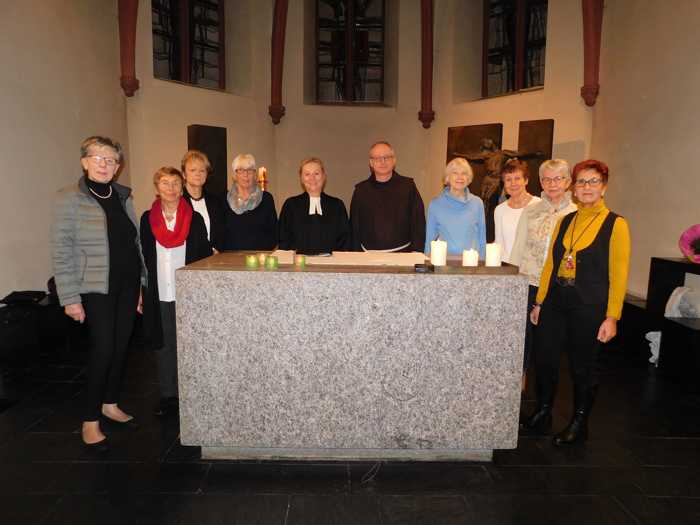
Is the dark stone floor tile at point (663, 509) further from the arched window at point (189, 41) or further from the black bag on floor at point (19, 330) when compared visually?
the arched window at point (189, 41)

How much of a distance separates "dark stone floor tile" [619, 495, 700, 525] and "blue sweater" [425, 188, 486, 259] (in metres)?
1.60

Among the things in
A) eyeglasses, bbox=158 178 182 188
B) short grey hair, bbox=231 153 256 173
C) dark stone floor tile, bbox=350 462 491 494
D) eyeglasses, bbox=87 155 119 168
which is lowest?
dark stone floor tile, bbox=350 462 491 494

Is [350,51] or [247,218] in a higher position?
[350,51]

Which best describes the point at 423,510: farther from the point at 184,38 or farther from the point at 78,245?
the point at 184,38

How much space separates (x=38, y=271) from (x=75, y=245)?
2.56 meters

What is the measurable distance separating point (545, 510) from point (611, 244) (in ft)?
4.52

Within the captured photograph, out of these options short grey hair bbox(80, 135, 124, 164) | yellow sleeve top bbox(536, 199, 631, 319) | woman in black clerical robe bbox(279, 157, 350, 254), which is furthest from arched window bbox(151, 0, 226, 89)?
yellow sleeve top bbox(536, 199, 631, 319)

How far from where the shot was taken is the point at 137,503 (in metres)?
2.40

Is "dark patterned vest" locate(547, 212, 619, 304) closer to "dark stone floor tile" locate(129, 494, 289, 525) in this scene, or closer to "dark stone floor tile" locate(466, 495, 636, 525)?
"dark stone floor tile" locate(466, 495, 636, 525)

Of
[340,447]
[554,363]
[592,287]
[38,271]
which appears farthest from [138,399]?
[592,287]

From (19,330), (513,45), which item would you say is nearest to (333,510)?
(19,330)

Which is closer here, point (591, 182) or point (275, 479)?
point (275, 479)

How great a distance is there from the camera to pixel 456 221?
345cm

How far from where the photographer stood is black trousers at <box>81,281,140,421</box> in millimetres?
2871
